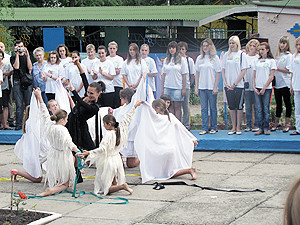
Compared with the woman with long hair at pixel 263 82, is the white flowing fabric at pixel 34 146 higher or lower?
lower

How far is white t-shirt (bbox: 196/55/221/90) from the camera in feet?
35.8

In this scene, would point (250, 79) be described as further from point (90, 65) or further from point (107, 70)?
point (90, 65)

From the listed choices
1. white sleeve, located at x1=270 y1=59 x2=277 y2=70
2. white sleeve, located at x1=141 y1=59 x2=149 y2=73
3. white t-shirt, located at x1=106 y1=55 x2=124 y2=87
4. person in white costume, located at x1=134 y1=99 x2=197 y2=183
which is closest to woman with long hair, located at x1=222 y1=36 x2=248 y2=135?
white sleeve, located at x1=270 y1=59 x2=277 y2=70

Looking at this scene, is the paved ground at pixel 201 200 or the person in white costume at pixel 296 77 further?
the person in white costume at pixel 296 77

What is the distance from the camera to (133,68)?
36.8 ft

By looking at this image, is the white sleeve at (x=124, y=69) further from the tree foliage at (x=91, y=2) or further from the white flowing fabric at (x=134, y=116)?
the tree foliage at (x=91, y=2)

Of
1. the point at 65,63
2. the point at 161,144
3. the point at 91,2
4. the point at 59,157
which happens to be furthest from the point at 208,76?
the point at 91,2

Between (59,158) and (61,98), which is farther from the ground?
(61,98)

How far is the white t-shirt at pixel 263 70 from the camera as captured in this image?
10.5 metres

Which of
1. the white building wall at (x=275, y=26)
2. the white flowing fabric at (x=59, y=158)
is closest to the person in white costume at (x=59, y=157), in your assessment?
the white flowing fabric at (x=59, y=158)

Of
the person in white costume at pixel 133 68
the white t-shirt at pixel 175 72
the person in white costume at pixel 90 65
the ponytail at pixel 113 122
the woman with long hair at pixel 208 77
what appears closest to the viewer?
A: the ponytail at pixel 113 122

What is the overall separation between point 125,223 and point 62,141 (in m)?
1.97

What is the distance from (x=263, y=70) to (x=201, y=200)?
455cm

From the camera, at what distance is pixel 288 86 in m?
10.7
